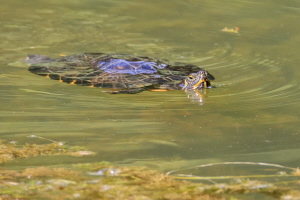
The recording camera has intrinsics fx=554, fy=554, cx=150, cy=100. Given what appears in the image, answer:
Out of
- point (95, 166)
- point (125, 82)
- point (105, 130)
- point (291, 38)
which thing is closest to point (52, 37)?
point (125, 82)

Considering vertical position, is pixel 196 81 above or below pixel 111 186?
above

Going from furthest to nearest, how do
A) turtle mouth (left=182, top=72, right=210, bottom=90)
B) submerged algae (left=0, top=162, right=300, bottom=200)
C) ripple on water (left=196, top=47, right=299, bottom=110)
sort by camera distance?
turtle mouth (left=182, top=72, right=210, bottom=90) < ripple on water (left=196, top=47, right=299, bottom=110) < submerged algae (left=0, top=162, right=300, bottom=200)

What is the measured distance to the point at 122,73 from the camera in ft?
19.7

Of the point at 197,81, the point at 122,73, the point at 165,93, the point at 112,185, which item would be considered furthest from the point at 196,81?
the point at 112,185

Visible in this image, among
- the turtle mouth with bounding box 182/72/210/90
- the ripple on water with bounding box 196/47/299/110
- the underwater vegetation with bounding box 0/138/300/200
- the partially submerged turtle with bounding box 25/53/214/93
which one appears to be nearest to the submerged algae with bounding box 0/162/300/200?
the underwater vegetation with bounding box 0/138/300/200

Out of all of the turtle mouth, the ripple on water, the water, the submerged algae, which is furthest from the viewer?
the turtle mouth

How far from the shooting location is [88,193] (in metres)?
2.74

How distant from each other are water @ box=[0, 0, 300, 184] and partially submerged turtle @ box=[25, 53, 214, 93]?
126 mm

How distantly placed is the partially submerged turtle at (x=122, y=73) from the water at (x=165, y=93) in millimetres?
126

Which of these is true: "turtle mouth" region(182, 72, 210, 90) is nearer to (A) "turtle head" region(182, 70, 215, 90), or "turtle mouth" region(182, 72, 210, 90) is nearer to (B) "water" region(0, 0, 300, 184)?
(A) "turtle head" region(182, 70, 215, 90)

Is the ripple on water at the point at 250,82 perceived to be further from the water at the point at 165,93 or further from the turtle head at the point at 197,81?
the turtle head at the point at 197,81

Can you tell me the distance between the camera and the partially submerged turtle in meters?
5.74

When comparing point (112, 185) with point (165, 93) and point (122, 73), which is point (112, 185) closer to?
point (165, 93)

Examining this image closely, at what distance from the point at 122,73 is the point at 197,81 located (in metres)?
0.86
